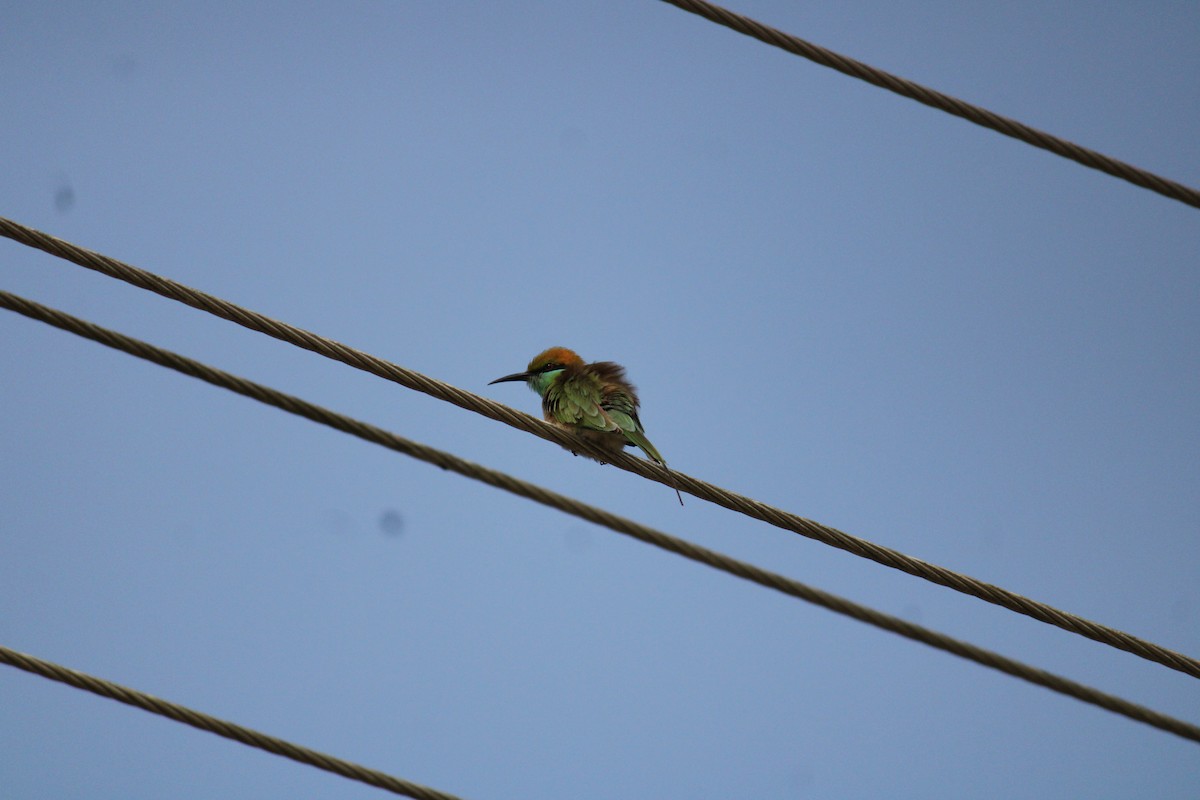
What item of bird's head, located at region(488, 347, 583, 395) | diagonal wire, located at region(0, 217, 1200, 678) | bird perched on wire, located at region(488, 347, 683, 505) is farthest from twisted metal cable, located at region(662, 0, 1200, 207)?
bird's head, located at region(488, 347, 583, 395)

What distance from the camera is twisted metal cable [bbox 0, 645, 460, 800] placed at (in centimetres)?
270

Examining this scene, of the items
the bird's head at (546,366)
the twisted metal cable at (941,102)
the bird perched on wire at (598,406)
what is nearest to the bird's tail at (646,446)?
the bird perched on wire at (598,406)

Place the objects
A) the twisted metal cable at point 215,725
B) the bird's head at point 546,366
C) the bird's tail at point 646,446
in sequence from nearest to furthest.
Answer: the twisted metal cable at point 215,725, the bird's tail at point 646,446, the bird's head at point 546,366

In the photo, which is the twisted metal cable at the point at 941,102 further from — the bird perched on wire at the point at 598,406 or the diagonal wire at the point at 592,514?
the bird perched on wire at the point at 598,406

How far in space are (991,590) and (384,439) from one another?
1531 mm

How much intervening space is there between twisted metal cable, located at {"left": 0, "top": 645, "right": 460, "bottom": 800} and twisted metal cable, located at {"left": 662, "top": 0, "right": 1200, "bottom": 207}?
193 centimetres

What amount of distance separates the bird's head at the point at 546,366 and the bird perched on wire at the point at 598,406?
10 cm

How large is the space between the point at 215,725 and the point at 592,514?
99cm

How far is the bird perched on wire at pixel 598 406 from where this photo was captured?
470cm

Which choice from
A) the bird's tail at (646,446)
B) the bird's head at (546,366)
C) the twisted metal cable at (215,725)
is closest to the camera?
the twisted metal cable at (215,725)

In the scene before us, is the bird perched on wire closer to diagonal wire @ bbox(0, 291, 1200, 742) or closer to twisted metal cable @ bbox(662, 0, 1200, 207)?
diagonal wire @ bbox(0, 291, 1200, 742)

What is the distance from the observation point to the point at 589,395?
16.4ft

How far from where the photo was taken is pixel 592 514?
10.0 feet

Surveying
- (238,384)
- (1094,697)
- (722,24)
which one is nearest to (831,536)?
(1094,697)
